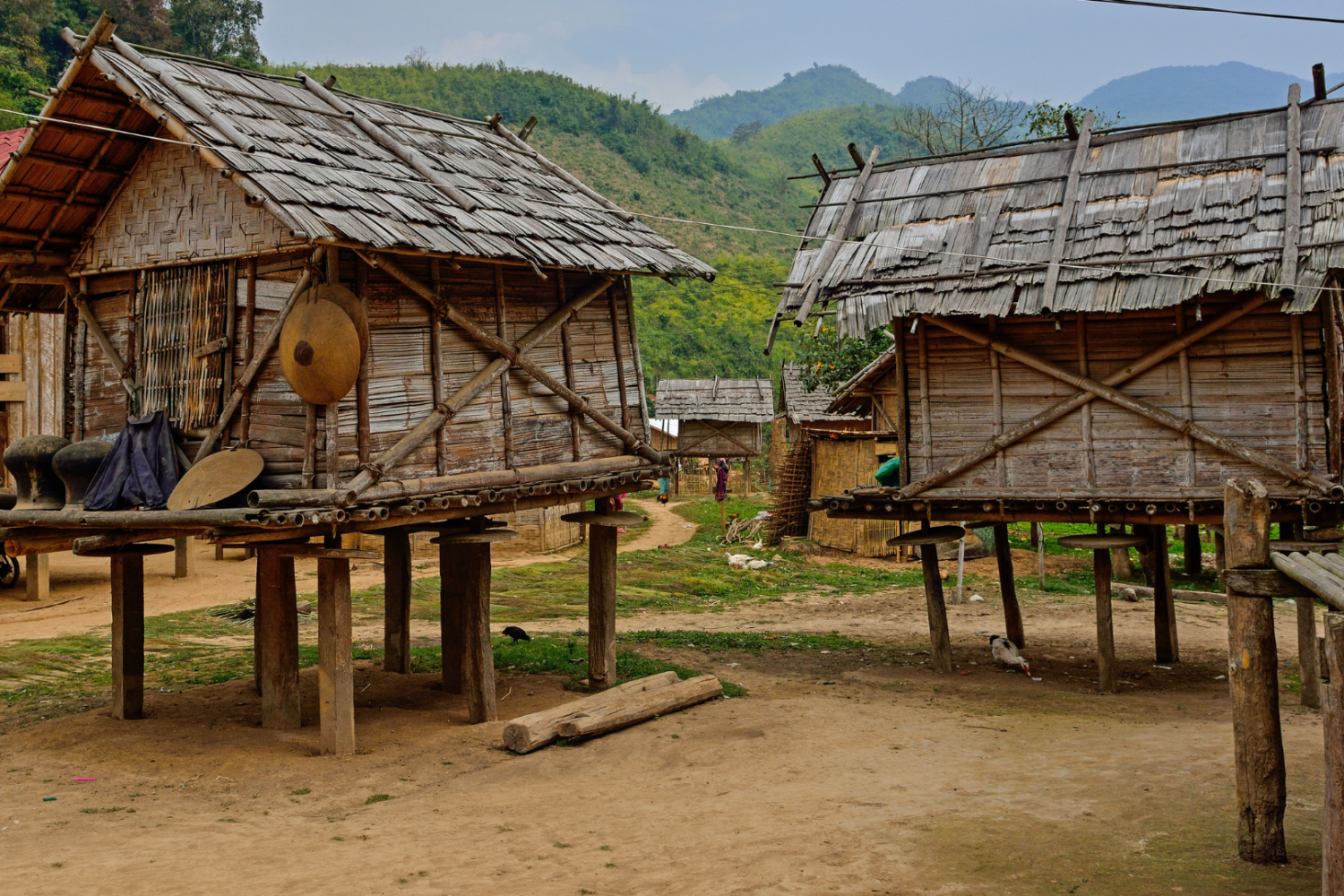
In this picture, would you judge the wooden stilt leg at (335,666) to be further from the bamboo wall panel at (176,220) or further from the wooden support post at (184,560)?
the wooden support post at (184,560)

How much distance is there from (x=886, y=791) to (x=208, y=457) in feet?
21.8

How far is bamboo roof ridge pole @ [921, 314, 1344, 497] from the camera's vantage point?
1153 centimetres

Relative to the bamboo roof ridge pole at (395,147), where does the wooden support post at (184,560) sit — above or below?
below

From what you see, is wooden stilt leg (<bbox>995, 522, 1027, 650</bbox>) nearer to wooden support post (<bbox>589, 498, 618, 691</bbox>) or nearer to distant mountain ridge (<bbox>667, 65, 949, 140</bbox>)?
wooden support post (<bbox>589, 498, 618, 691</bbox>)

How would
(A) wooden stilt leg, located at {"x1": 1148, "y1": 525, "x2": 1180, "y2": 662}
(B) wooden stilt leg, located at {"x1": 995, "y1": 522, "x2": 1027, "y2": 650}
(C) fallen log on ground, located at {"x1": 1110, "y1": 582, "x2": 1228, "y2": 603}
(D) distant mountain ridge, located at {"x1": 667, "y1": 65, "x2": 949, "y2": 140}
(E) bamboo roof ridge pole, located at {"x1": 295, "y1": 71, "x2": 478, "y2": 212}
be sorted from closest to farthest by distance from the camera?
(E) bamboo roof ridge pole, located at {"x1": 295, "y1": 71, "x2": 478, "y2": 212}, (A) wooden stilt leg, located at {"x1": 1148, "y1": 525, "x2": 1180, "y2": 662}, (B) wooden stilt leg, located at {"x1": 995, "y1": 522, "x2": 1027, "y2": 650}, (C) fallen log on ground, located at {"x1": 1110, "y1": 582, "x2": 1228, "y2": 603}, (D) distant mountain ridge, located at {"x1": 667, "y1": 65, "x2": 949, "y2": 140}

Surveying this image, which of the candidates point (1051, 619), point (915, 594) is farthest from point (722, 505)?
point (1051, 619)

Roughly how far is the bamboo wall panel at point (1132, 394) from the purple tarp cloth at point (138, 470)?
8.39 m

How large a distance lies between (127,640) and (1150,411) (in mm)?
11438

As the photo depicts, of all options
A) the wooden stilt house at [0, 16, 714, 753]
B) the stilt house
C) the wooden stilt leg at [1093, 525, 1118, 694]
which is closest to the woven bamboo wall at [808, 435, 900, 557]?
the stilt house

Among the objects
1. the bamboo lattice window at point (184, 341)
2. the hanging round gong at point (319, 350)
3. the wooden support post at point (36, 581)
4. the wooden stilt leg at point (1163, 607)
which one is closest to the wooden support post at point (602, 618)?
the hanging round gong at point (319, 350)

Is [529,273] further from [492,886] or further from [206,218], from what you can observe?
[492,886]

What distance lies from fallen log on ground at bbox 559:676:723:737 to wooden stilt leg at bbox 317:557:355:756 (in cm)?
210

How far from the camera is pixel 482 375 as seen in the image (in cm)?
1116

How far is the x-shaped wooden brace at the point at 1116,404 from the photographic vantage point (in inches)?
458
